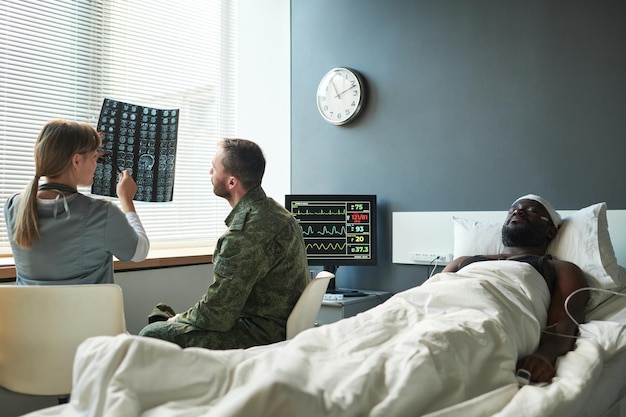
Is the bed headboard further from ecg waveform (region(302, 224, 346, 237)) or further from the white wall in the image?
the white wall

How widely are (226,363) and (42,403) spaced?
68.2 inches

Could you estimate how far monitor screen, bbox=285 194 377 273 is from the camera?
3.41 meters

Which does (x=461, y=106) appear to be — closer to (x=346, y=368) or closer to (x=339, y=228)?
(x=339, y=228)

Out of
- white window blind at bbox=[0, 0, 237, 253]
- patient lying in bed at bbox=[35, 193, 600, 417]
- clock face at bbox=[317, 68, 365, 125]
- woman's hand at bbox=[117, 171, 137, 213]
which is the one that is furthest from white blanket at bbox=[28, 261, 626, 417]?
white window blind at bbox=[0, 0, 237, 253]

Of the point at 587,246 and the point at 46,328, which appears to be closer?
the point at 46,328

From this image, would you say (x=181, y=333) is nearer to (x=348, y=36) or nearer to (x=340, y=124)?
(x=340, y=124)

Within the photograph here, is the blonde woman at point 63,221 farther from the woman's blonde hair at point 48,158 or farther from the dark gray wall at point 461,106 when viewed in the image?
the dark gray wall at point 461,106

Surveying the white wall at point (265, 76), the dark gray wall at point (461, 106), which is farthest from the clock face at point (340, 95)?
the white wall at point (265, 76)

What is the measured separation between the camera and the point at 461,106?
→ 3.23 metres

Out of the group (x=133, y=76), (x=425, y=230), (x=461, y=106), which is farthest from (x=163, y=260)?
(x=461, y=106)

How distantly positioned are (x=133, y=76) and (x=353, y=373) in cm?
286

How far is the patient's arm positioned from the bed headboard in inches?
25.9

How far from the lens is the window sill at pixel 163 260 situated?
8.29ft

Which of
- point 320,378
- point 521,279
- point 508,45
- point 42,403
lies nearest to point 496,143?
point 508,45
